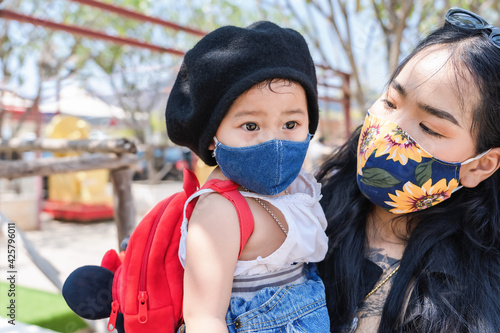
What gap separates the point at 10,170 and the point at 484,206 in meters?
2.90

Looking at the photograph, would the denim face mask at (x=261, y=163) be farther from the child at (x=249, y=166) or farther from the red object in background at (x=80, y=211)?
the red object in background at (x=80, y=211)

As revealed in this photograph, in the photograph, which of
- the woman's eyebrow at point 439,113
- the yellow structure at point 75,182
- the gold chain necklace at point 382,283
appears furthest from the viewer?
the yellow structure at point 75,182

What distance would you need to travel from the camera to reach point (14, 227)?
257 cm

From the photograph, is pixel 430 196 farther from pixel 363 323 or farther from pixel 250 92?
pixel 250 92

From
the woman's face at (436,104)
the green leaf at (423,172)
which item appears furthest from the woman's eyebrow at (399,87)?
the green leaf at (423,172)

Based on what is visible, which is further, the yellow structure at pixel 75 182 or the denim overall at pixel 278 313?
the yellow structure at pixel 75 182

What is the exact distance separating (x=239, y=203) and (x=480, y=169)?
2.85 feet

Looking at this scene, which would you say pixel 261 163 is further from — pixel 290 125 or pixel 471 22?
pixel 471 22

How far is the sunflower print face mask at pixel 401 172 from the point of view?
55.3 inches

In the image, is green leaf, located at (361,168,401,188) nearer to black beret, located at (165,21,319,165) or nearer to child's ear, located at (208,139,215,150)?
black beret, located at (165,21,319,165)

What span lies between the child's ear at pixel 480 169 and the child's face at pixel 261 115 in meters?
0.67

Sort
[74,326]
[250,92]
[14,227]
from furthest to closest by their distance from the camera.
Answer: [74,326] → [14,227] → [250,92]

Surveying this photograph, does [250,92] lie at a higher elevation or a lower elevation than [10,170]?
higher

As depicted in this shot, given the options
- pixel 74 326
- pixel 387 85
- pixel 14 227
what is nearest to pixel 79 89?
pixel 74 326
